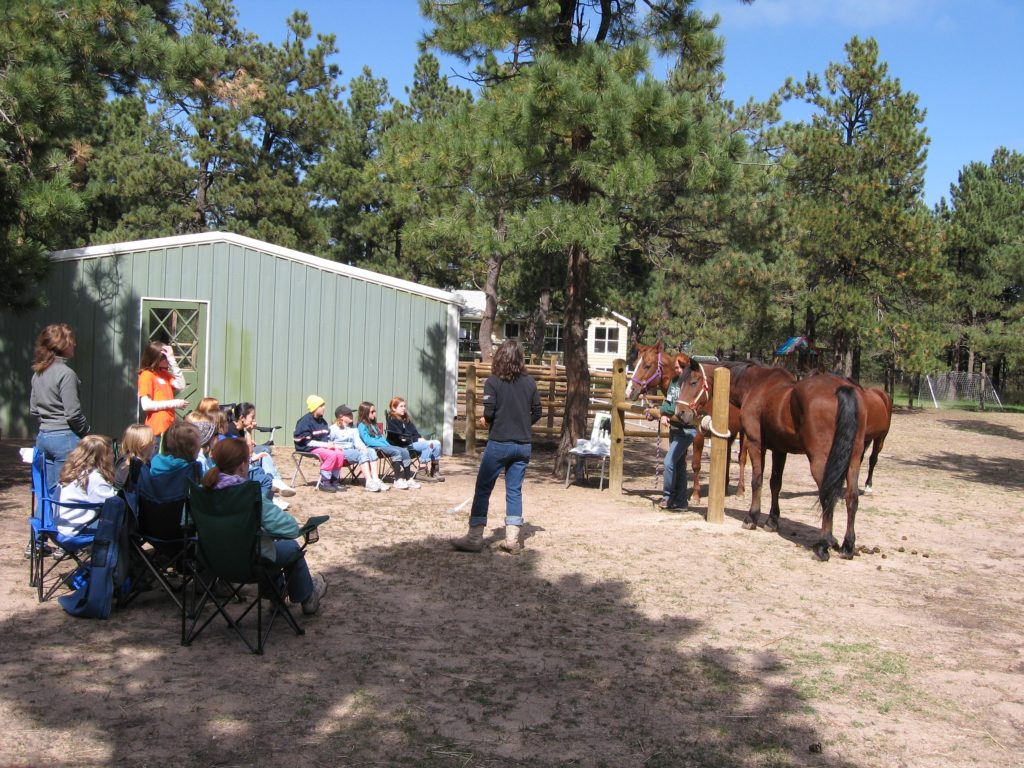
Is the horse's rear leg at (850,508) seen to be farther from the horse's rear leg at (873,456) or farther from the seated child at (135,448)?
the seated child at (135,448)

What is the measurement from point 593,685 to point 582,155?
273 inches

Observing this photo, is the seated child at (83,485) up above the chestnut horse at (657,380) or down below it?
below

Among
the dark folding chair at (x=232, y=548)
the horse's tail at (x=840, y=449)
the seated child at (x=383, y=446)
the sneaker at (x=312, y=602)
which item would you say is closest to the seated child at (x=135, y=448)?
the dark folding chair at (x=232, y=548)

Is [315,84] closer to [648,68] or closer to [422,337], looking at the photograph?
[422,337]

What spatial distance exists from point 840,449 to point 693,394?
218 cm

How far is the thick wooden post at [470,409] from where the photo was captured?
14.4m

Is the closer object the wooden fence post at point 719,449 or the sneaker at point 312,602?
the sneaker at point 312,602

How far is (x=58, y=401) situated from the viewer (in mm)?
6539

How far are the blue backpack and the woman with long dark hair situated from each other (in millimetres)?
1418

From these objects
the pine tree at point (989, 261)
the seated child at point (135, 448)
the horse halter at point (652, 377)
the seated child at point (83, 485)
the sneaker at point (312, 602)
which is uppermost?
the pine tree at point (989, 261)

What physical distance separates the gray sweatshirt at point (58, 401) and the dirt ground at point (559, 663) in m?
0.99

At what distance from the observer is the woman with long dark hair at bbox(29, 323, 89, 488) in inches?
255

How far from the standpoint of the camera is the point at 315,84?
87.8ft

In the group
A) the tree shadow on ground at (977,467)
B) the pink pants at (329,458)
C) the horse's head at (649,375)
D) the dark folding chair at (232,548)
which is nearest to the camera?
the dark folding chair at (232,548)
